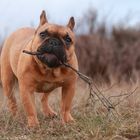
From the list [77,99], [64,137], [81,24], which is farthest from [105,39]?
[64,137]

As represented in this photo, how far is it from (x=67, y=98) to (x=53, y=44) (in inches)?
36.3

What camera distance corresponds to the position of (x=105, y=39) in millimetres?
18844

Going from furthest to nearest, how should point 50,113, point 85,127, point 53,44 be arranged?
point 50,113
point 53,44
point 85,127

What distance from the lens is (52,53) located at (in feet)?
20.6

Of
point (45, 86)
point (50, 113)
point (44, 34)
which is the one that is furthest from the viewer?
point (50, 113)

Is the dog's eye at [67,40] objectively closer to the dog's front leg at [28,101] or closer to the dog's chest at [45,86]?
the dog's chest at [45,86]

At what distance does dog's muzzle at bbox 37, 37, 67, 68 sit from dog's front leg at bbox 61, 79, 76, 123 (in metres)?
0.57

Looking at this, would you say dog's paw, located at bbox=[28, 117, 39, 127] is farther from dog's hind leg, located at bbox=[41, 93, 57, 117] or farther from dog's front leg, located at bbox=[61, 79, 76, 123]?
dog's hind leg, located at bbox=[41, 93, 57, 117]

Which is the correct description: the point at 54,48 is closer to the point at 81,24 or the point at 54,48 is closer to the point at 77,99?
the point at 77,99

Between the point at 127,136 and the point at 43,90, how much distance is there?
174cm

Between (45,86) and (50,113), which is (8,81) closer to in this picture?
(50,113)

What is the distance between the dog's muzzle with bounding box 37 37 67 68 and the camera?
628 cm

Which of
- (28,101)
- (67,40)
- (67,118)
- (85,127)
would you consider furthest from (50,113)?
(85,127)

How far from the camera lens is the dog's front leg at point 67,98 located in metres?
6.88
